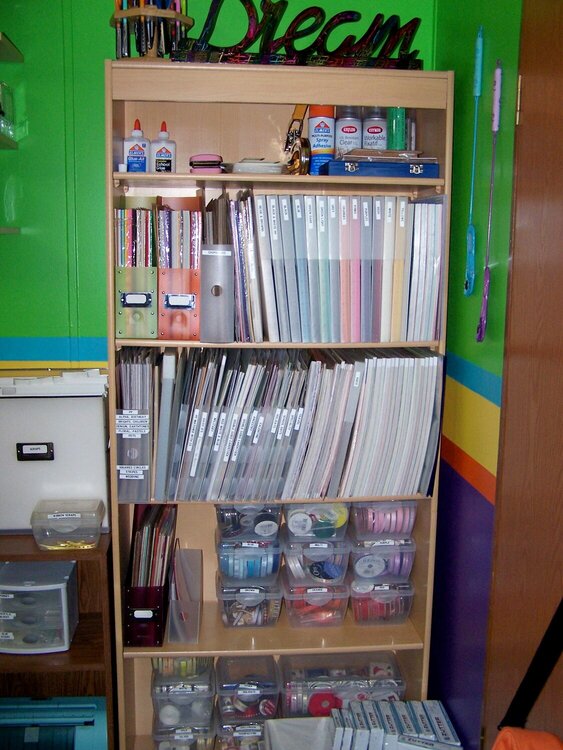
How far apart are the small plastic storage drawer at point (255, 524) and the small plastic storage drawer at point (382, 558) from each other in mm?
245

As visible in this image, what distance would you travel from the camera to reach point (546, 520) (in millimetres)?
1461

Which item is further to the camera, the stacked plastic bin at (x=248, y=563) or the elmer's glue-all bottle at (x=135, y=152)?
the stacked plastic bin at (x=248, y=563)

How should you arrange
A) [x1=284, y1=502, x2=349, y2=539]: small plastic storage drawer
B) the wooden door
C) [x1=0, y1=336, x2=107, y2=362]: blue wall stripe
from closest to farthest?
the wooden door < [x1=284, y1=502, x2=349, y2=539]: small plastic storage drawer < [x1=0, y1=336, x2=107, y2=362]: blue wall stripe

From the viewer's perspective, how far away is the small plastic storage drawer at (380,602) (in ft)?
7.22

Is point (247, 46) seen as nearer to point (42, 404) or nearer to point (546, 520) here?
point (42, 404)

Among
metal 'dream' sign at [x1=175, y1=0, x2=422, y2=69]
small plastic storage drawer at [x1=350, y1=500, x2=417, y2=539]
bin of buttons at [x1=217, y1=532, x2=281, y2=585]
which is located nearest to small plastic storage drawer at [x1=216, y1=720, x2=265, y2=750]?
bin of buttons at [x1=217, y1=532, x2=281, y2=585]

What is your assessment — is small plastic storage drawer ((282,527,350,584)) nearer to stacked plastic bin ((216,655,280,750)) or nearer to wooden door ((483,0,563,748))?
stacked plastic bin ((216,655,280,750))

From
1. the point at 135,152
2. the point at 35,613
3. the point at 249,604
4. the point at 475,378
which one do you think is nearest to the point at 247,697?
the point at 249,604

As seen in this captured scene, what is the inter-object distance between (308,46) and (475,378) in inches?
45.8

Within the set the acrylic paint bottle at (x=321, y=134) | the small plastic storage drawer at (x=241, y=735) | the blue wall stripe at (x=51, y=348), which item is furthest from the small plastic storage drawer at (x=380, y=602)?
the acrylic paint bottle at (x=321, y=134)

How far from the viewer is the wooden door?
4.62 feet

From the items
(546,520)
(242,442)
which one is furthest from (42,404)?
(546,520)

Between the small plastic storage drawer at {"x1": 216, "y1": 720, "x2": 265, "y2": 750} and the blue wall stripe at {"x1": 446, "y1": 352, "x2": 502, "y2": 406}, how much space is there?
1232mm

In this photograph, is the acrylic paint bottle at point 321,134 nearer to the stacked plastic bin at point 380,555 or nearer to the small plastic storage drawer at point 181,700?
the stacked plastic bin at point 380,555
